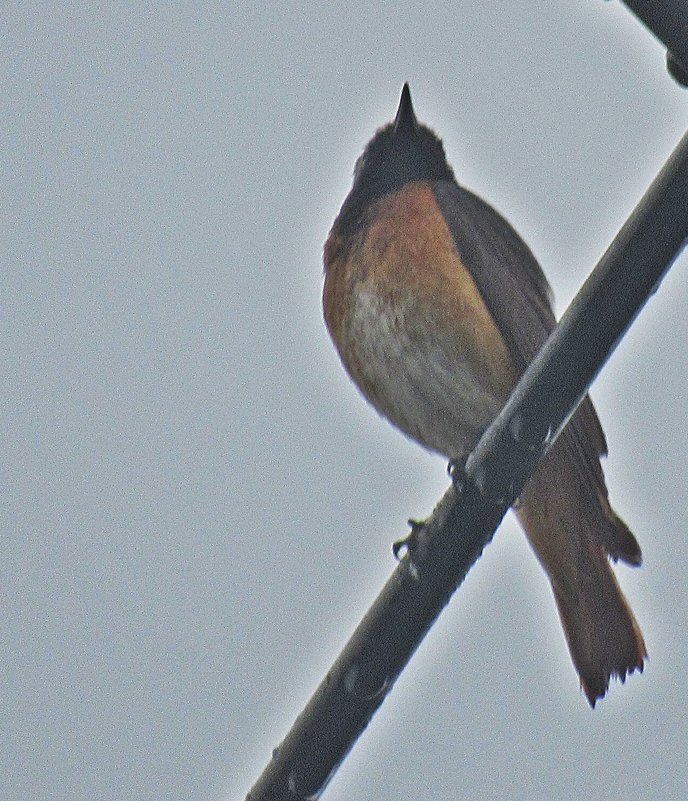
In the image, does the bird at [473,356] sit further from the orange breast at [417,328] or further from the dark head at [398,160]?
the dark head at [398,160]

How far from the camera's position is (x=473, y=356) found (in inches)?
181

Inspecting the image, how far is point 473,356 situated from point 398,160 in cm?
135

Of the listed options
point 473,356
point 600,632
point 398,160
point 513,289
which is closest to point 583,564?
point 600,632

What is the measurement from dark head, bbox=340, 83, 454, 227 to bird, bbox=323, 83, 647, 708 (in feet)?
0.69

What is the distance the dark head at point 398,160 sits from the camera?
552cm

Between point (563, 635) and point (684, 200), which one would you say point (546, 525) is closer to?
point (563, 635)

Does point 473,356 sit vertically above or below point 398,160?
below

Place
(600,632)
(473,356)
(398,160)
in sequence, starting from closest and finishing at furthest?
(600,632) → (473,356) → (398,160)

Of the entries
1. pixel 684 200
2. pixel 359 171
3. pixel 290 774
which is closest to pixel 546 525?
pixel 359 171

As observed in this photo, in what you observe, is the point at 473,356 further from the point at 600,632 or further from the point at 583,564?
the point at 600,632

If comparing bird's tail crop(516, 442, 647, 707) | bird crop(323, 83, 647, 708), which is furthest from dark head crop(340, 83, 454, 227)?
bird's tail crop(516, 442, 647, 707)

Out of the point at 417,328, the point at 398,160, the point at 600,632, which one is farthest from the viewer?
the point at 398,160

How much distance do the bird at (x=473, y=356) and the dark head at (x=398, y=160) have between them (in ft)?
0.69

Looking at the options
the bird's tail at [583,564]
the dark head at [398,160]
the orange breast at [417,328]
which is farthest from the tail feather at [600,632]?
the dark head at [398,160]
